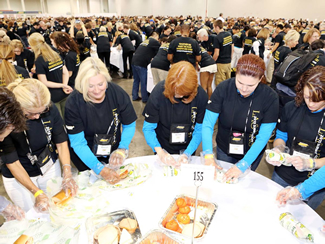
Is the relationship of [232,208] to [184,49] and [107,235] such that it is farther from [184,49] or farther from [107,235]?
[184,49]

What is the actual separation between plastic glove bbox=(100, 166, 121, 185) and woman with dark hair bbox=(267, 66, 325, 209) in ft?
3.14

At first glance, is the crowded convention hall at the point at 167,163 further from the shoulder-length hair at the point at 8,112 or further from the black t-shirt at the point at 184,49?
the black t-shirt at the point at 184,49

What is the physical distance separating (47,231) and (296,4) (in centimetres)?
1999

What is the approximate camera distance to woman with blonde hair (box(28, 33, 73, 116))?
2887mm

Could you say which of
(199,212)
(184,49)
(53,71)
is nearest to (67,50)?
(53,71)

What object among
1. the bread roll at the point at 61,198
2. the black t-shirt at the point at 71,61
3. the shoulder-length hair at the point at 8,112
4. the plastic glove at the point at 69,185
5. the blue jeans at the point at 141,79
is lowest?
the blue jeans at the point at 141,79

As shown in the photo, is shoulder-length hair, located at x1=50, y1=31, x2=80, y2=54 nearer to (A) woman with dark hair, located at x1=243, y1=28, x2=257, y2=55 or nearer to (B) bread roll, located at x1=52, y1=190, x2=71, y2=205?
(B) bread roll, located at x1=52, y1=190, x2=71, y2=205

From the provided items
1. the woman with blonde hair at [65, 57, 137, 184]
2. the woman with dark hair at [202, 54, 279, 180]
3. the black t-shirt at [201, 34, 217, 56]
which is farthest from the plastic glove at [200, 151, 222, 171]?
the black t-shirt at [201, 34, 217, 56]

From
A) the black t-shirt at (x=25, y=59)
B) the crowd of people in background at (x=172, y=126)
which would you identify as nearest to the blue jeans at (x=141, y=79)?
the black t-shirt at (x=25, y=59)

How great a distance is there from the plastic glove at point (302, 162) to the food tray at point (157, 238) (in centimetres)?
88

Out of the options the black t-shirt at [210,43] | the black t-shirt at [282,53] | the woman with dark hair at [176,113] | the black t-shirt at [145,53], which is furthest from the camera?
the black t-shirt at [210,43]

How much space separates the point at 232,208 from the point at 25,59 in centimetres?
411

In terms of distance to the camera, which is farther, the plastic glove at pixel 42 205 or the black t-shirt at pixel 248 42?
the black t-shirt at pixel 248 42

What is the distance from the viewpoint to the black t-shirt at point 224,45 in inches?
182
